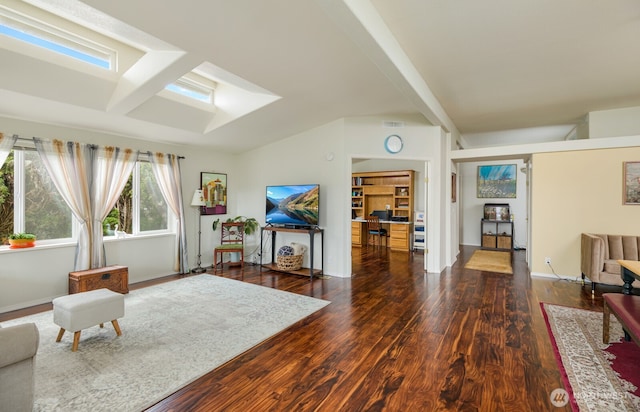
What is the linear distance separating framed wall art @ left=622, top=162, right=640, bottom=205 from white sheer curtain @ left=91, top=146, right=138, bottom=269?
7566 mm

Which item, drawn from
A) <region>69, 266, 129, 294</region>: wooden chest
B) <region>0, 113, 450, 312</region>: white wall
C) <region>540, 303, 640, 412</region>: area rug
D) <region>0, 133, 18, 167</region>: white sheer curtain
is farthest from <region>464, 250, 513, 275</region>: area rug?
<region>0, 133, 18, 167</region>: white sheer curtain

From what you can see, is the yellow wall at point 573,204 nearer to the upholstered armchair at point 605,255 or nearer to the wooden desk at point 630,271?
the upholstered armchair at point 605,255

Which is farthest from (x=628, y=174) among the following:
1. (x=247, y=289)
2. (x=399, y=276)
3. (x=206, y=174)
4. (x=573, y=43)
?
(x=206, y=174)

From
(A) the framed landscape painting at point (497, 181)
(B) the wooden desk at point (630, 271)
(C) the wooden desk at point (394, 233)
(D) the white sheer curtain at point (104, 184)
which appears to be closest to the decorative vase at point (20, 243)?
(D) the white sheer curtain at point (104, 184)

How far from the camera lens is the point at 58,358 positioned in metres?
2.51

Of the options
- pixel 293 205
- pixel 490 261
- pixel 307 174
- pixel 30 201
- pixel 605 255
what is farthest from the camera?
pixel 490 261

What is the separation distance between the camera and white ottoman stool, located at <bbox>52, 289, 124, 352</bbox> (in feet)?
8.64

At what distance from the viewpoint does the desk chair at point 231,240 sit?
5.68 meters

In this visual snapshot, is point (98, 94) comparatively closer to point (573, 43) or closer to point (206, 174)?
point (206, 174)

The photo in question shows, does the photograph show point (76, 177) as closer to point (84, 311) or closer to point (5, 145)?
point (5, 145)

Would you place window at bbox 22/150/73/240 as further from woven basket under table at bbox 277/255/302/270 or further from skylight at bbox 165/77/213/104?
woven basket under table at bbox 277/255/302/270

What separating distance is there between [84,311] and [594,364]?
4.20 m

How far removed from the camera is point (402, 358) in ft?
8.30

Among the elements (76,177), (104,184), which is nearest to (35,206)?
(76,177)
